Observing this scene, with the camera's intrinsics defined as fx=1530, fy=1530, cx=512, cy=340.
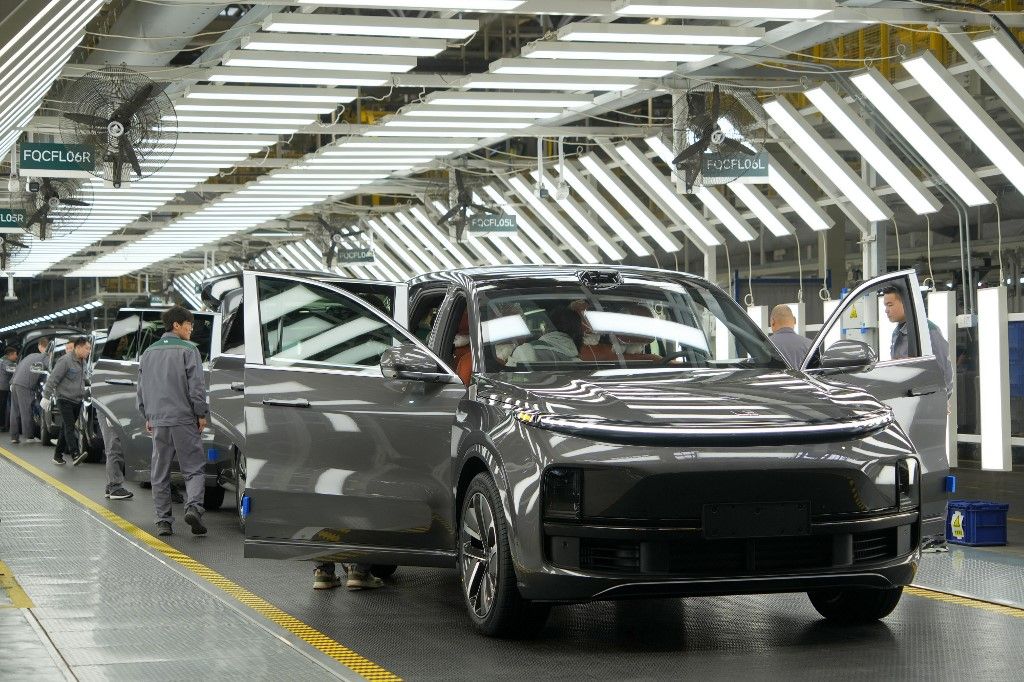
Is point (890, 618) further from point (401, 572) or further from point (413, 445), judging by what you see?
point (401, 572)

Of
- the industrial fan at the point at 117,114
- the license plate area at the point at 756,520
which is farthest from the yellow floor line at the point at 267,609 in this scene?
the industrial fan at the point at 117,114

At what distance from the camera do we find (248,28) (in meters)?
13.9

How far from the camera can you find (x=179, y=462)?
1148 centimetres

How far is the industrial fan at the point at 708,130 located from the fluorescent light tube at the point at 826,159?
273 centimetres

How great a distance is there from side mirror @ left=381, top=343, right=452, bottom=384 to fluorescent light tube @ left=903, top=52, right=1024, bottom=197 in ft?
36.0

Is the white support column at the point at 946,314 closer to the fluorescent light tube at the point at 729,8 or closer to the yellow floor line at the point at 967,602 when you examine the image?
the fluorescent light tube at the point at 729,8

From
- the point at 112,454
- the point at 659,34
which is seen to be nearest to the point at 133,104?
the point at 112,454

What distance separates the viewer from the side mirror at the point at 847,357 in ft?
23.1

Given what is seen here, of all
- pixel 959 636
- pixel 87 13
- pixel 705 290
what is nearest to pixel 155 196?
pixel 87 13

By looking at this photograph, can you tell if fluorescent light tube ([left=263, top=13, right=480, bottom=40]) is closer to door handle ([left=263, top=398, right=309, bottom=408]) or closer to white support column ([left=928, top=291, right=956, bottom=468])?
door handle ([left=263, top=398, right=309, bottom=408])

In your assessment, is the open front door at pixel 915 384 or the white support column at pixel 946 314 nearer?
the open front door at pixel 915 384

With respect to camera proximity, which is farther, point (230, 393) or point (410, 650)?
point (230, 393)

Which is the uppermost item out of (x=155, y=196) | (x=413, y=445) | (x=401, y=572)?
(x=155, y=196)

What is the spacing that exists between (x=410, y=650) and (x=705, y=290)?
2.48m
